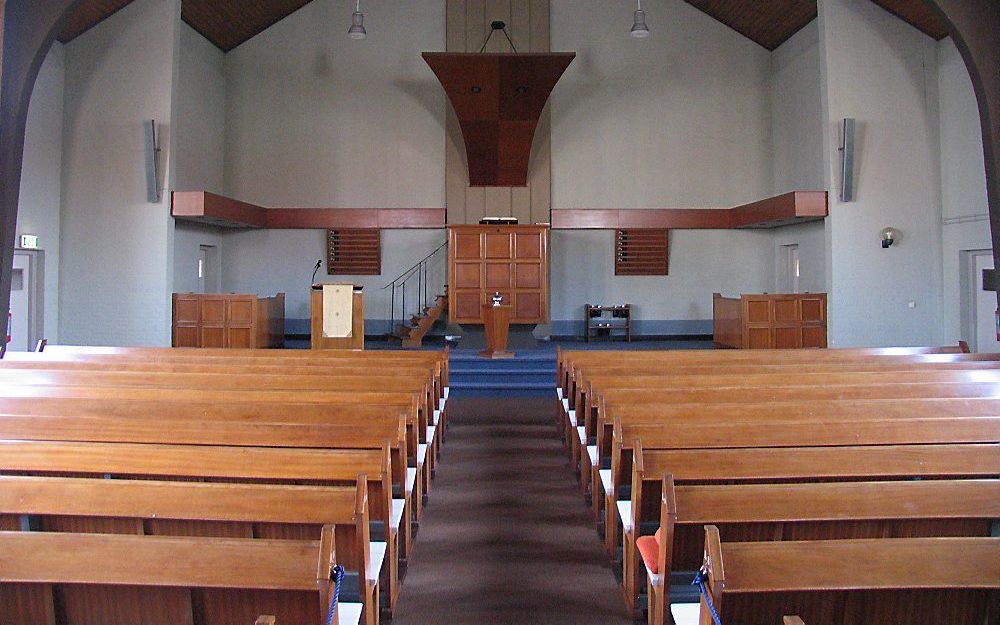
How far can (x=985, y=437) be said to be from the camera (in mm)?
2531

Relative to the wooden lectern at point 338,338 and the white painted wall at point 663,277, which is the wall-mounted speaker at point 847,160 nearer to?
the white painted wall at point 663,277

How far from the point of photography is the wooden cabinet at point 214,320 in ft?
28.5

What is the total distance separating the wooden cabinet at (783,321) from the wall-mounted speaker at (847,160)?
1.43 meters

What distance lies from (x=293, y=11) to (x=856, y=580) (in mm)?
12596

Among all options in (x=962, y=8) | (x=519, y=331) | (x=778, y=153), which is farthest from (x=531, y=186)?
(x=962, y=8)

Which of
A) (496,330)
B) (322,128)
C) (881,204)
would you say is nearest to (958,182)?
(881,204)

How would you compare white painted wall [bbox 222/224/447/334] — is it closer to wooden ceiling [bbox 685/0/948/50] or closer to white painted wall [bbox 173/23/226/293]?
white painted wall [bbox 173/23/226/293]

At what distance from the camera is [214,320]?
342 inches

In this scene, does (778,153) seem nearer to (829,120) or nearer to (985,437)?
(829,120)

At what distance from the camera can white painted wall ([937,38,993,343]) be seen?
8.04 meters

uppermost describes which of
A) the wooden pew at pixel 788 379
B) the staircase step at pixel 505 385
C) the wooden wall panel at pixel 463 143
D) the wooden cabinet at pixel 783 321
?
the wooden wall panel at pixel 463 143

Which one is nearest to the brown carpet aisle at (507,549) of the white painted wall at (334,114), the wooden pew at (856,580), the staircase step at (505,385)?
the wooden pew at (856,580)

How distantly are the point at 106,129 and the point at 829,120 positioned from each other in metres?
10.1

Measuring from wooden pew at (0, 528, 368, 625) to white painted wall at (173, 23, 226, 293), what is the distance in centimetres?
854
